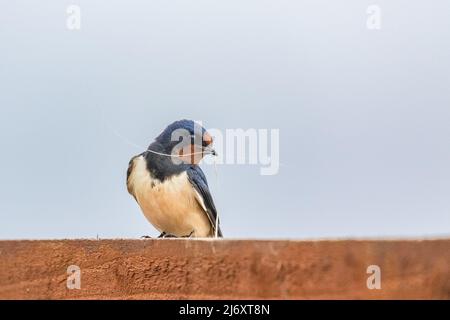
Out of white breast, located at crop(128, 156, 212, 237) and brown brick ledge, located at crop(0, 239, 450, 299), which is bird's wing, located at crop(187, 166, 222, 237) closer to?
white breast, located at crop(128, 156, 212, 237)

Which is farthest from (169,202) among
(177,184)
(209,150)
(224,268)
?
(224,268)

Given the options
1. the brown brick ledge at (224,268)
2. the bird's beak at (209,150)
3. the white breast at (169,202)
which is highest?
the bird's beak at (209,150)

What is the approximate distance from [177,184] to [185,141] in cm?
26

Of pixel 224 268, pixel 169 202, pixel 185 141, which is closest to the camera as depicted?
pixel 224 268

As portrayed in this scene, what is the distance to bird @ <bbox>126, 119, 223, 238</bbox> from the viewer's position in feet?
11.6

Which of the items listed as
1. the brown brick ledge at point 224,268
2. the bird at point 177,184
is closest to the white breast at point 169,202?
the bird at point 177,184

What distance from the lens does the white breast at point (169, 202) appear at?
11.6 ft

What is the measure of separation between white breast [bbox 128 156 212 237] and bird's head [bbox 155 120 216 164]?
127 mm

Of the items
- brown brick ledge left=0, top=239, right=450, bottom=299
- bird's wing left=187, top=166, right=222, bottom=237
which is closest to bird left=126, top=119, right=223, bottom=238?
bird's wing left=187, top=166, right=222, bottom=237

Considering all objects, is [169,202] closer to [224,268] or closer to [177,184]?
[177,184]

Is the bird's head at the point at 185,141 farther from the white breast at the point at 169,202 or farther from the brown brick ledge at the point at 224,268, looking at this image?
the brown brick ledge at the point at 224,268

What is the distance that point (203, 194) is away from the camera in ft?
11.8

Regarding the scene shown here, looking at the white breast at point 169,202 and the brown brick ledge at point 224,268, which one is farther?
the white breast at point 169,202
